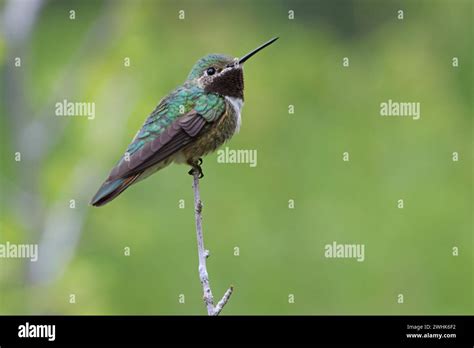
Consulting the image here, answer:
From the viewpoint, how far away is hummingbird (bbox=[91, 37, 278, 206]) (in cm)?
497

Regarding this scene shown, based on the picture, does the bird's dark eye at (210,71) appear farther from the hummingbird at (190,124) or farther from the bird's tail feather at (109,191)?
the bird's tail feather at (109,191)

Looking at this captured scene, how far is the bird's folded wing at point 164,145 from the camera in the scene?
4902mm

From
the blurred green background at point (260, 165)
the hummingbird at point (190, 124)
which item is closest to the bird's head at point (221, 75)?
the hummingbird at point (190, 124)

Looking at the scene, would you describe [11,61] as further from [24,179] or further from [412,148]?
[412,148]

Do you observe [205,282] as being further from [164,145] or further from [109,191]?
[164,145]

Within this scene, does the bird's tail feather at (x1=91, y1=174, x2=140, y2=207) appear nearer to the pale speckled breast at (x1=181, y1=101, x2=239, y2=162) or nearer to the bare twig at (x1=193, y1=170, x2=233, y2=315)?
the bare twig at (x1=193, y1=170, x2=233, y2=315)

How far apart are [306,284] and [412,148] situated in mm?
4406

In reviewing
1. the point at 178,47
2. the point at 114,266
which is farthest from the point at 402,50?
the point at 114,266

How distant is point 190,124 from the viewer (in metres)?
5.29

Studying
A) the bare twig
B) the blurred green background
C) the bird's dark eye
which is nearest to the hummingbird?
the bird's dark eye

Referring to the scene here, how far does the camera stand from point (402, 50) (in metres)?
16.9

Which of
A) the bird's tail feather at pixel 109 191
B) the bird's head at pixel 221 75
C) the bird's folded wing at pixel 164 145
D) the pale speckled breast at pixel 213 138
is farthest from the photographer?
the bird's head at pixel 221 75

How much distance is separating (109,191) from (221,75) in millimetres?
1431

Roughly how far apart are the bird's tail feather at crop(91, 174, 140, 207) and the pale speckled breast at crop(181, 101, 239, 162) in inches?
26.4
